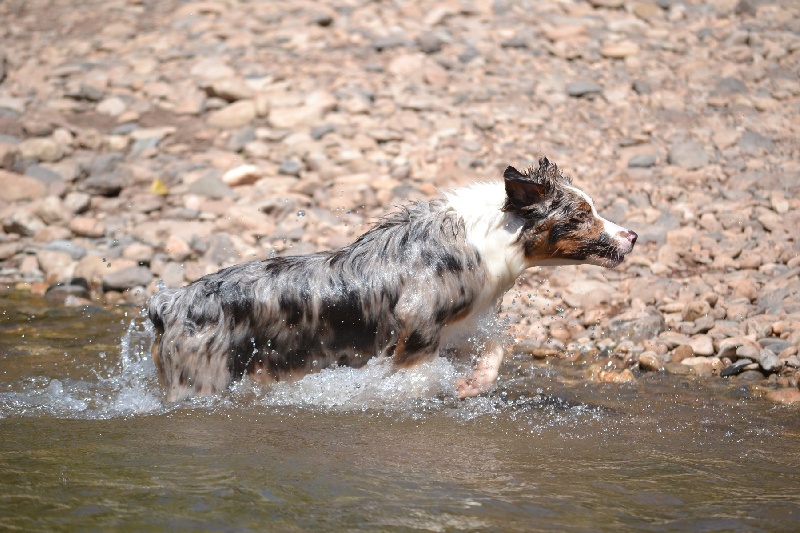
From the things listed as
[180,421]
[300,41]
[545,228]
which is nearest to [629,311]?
[545,228]

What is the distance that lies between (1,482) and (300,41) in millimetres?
10479

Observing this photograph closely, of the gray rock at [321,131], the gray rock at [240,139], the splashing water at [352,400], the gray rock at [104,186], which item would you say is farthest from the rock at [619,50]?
the splashing water at [352,400]

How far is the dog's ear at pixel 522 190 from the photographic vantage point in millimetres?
6520

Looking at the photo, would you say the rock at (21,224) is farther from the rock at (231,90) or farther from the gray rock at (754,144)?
the gray rock at (754,144)

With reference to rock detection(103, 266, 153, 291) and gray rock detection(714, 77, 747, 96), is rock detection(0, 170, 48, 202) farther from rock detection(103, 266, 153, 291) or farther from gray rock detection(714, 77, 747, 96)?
gray rock detection(714, 77, 747, 96)

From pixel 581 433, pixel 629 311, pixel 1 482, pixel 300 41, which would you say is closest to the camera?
pixel 1 482

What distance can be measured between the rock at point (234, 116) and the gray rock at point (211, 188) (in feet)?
4.34

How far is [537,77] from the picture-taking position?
1324cm

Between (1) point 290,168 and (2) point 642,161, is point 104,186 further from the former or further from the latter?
(2) point 642,161

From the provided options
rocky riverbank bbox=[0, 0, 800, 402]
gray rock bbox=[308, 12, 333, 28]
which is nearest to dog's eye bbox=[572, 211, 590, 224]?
rocky riverbank bbox=[0, 0, 800, 402]

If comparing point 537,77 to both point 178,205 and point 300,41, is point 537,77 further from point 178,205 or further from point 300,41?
point 178,205

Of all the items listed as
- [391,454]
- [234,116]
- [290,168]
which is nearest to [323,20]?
[234,116]

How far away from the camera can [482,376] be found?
7.08 metres

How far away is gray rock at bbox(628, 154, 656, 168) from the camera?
11.2 m
